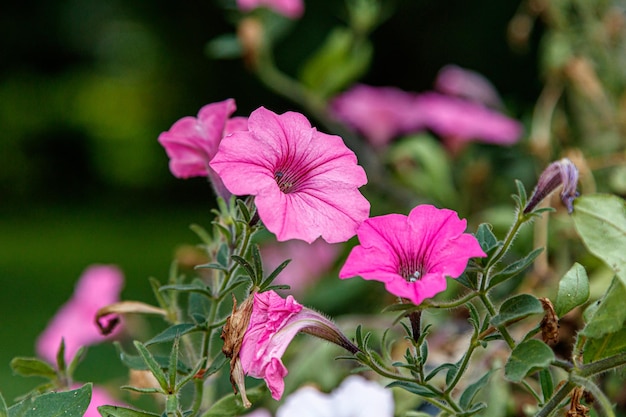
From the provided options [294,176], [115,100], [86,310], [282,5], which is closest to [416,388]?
[294,176]

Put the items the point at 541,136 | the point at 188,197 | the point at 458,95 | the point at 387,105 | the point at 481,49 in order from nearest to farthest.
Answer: the point at 541,136 < the point at 387,105 < the point at 458,95 < the point at 481,49 < the point at 188,197

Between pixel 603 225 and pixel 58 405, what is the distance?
327mm

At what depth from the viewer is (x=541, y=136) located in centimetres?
118

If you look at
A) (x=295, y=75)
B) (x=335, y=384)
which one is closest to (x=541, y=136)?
(x=335, y=384)

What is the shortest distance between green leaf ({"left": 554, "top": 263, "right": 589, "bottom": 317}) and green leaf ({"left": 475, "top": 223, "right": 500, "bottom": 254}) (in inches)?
2.2

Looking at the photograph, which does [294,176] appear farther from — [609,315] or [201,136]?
[609,315]

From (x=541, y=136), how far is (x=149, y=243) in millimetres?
3038

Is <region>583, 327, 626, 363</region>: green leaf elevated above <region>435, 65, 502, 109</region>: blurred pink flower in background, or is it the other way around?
<region>583, 327, 626, 363</region>: green leaf

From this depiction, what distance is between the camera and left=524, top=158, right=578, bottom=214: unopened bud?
0.48 meters

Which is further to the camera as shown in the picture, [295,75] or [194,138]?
[295,75]

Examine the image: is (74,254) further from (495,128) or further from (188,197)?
(495,128)

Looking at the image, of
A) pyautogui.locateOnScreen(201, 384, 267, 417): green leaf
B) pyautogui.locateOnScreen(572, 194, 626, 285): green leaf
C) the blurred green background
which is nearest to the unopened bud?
pyautogui.locateOnScreen(572, 194, 626, 285): green leaf

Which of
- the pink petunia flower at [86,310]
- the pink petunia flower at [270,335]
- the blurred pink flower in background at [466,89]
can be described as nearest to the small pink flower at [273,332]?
the pink petunia flower at [270,335]

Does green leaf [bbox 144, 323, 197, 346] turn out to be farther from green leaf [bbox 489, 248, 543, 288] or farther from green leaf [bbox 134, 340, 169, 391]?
green leaf [bbox 489, 248, 543, 288]
